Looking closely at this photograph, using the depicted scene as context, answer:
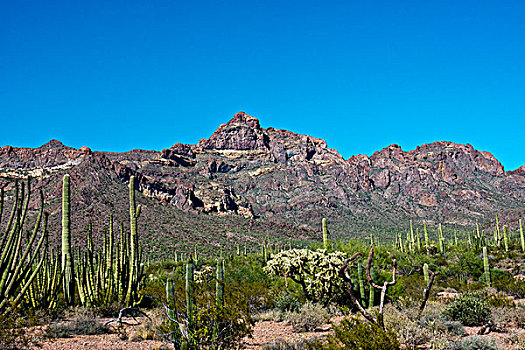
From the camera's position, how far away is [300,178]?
376 ft

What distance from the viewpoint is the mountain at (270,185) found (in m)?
62.2

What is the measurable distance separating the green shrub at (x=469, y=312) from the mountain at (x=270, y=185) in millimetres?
40846

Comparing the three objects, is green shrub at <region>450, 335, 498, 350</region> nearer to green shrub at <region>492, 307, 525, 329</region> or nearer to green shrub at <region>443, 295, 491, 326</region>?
green shrub at <region>492, 307, 525, 329</region>

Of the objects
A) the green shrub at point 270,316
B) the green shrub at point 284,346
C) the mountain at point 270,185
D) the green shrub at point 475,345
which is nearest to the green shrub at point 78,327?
the green shrub at point 284,346

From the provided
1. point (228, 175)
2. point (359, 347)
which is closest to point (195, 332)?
point (359, 347)

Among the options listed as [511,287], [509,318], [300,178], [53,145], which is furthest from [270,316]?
[300,178]

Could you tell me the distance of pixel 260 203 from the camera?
108250 millimetres

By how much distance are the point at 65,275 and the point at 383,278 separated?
371 inches

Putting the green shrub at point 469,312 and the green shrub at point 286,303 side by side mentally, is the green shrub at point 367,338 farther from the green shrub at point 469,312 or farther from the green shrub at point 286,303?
the green shrub at point 286,303

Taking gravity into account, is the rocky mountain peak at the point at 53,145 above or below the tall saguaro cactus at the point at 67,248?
above

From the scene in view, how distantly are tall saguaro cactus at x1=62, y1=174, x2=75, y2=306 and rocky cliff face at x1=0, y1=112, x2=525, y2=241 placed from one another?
5119cm

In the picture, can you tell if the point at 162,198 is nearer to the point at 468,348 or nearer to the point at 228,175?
the point at 228,175

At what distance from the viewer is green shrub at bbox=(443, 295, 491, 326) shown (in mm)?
10742

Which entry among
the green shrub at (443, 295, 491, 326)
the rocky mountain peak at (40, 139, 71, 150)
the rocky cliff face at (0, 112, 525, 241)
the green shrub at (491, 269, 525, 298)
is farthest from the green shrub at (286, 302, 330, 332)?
the rocky mountain peak at (40, 139, 71, 150)
